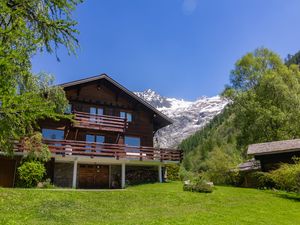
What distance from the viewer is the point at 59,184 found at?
78.6 ft

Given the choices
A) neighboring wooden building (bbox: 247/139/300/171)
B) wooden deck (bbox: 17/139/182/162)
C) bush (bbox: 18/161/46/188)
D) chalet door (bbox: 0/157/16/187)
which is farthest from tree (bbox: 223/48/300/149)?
chalet door (bbox: 0/157/16/187)

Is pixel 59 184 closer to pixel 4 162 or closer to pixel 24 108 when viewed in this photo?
pixel 4 162

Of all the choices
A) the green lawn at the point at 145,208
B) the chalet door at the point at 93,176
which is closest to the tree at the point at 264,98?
the green lawn at the point at 145,208

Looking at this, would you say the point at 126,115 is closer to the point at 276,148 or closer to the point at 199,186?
the point at 199,186

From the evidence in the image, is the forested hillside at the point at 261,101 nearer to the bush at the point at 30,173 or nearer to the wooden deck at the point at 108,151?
the wooden deck at the point at 108,151

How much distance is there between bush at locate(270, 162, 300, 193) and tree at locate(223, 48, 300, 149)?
1144cm

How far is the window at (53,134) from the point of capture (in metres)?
25.3

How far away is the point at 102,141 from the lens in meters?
27.4

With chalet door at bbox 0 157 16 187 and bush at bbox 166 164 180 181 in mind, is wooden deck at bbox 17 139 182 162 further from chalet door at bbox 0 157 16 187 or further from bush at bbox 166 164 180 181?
bush at bbox 166 164 180 181

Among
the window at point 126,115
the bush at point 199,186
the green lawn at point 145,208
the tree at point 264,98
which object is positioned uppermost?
the tree at point 264,98

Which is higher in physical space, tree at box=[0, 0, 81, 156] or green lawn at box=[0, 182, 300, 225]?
tree at box=[0, 0, 81, 156]

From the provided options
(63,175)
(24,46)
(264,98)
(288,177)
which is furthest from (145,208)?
(264,98)

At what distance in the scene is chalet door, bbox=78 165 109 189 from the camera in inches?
1001

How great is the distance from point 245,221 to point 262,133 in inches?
993
